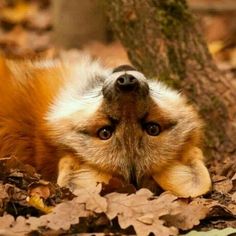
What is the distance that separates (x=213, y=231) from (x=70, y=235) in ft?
2.88

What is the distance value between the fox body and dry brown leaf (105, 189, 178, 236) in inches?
14.3

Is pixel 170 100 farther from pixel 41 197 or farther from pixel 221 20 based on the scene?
pixel 221 20

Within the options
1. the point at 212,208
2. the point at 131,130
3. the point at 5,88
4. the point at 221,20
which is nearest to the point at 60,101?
the point at 5,88

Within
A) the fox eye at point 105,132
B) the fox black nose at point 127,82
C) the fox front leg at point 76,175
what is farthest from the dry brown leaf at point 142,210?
the fox black nose at point 127,82

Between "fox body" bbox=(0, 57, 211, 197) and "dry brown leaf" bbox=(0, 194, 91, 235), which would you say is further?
"fox body" bbox=(0, 57, 211, 197)

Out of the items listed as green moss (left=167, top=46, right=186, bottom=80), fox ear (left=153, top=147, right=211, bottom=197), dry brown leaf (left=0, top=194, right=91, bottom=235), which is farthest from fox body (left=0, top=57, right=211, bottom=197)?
green moss (left=167, top=46, right=186, bottom=80)

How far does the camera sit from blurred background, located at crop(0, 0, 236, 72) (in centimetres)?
1060

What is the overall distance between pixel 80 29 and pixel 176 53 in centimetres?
417

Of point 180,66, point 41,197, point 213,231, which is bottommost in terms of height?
point 213,231

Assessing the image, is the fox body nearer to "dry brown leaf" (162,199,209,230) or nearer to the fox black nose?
the fox black nose

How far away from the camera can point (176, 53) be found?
272 inches

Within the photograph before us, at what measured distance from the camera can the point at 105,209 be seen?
171 inches

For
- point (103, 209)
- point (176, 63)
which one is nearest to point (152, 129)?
point (103, 209)

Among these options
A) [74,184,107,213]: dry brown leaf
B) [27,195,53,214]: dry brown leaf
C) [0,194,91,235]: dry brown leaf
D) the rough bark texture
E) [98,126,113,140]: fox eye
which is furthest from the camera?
the rough bark texture
